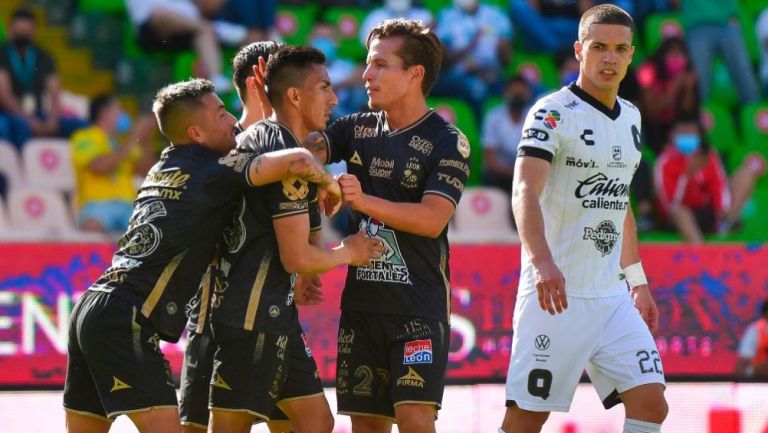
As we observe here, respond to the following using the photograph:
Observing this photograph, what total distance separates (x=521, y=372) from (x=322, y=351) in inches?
133

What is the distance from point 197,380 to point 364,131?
1455 millimetres

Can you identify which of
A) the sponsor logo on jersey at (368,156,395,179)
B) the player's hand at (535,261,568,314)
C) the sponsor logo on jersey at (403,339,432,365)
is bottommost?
the sponsor logo on jersey at (403,339,432,365)

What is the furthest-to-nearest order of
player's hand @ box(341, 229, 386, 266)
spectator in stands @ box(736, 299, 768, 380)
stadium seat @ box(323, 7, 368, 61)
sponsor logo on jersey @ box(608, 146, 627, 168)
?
stadium seat @ box(323, 7, 368, 61), spectator in stands @ box(736, 299, 768, 380), sponsor logo on jersey @ box(608, 146, 627, 168), player's hand @ box(341, 229, 386, 266)

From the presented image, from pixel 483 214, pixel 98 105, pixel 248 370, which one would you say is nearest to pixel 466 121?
pixel 483 214

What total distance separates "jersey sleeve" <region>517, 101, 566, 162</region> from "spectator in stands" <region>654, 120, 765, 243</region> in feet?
25.4

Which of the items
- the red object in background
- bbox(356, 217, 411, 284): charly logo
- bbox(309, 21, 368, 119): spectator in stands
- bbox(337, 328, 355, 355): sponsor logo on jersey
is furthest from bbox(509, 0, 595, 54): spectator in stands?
bbox(337, 328, 355, 355): sponsor logo on jersey

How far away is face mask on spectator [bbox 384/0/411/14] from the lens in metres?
14.1

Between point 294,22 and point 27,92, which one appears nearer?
point 27,92

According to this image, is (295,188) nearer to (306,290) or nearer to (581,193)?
(306,290)

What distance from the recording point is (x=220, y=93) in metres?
13.4

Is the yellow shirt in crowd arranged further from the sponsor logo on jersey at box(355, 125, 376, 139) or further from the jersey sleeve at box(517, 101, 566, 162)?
the jersey sleeve at box(517, 101, 566, 162)

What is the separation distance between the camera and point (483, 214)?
42.9 feet

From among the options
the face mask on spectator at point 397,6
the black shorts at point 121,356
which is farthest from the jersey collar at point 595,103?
the face mask on spectator at point 397,6

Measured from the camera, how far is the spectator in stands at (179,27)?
44.1 ft
